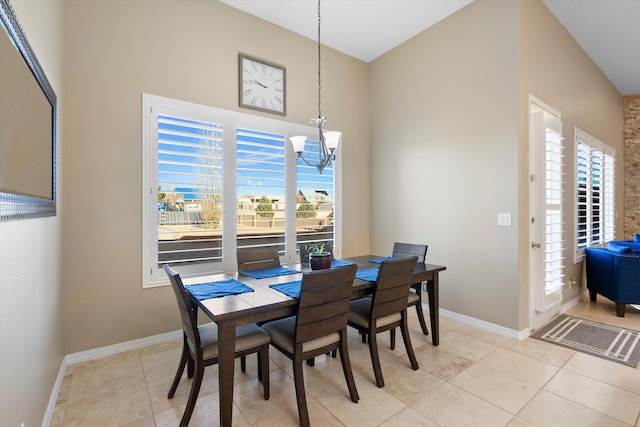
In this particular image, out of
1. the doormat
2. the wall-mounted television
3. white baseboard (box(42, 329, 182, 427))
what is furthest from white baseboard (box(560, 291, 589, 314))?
the wall-mounted television

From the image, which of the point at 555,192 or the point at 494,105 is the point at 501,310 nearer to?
the point at 555,192

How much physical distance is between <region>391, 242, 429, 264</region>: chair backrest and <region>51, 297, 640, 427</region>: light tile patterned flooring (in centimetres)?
89

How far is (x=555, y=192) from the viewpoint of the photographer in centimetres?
346

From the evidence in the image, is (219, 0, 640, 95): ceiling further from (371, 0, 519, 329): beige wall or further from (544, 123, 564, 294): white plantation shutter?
(544, 123, 564, 294): white plantation shutter

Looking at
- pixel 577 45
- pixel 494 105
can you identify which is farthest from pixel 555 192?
pixel 577 45

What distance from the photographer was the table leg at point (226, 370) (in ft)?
5.54

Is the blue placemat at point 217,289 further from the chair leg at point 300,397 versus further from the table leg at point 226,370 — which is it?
the chair leg at point 300,397

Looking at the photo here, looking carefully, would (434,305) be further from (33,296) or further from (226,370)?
(33,296)

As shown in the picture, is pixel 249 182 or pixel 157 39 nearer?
pixel 157 39

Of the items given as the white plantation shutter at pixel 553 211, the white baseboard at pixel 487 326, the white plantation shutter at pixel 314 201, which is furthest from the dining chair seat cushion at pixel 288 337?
the white plantation shutter at pixel 553 211

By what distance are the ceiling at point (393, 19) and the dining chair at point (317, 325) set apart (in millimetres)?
3131

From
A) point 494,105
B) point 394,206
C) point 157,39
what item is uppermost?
point 157,39

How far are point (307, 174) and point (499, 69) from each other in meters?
2.42

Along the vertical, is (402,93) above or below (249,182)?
above
